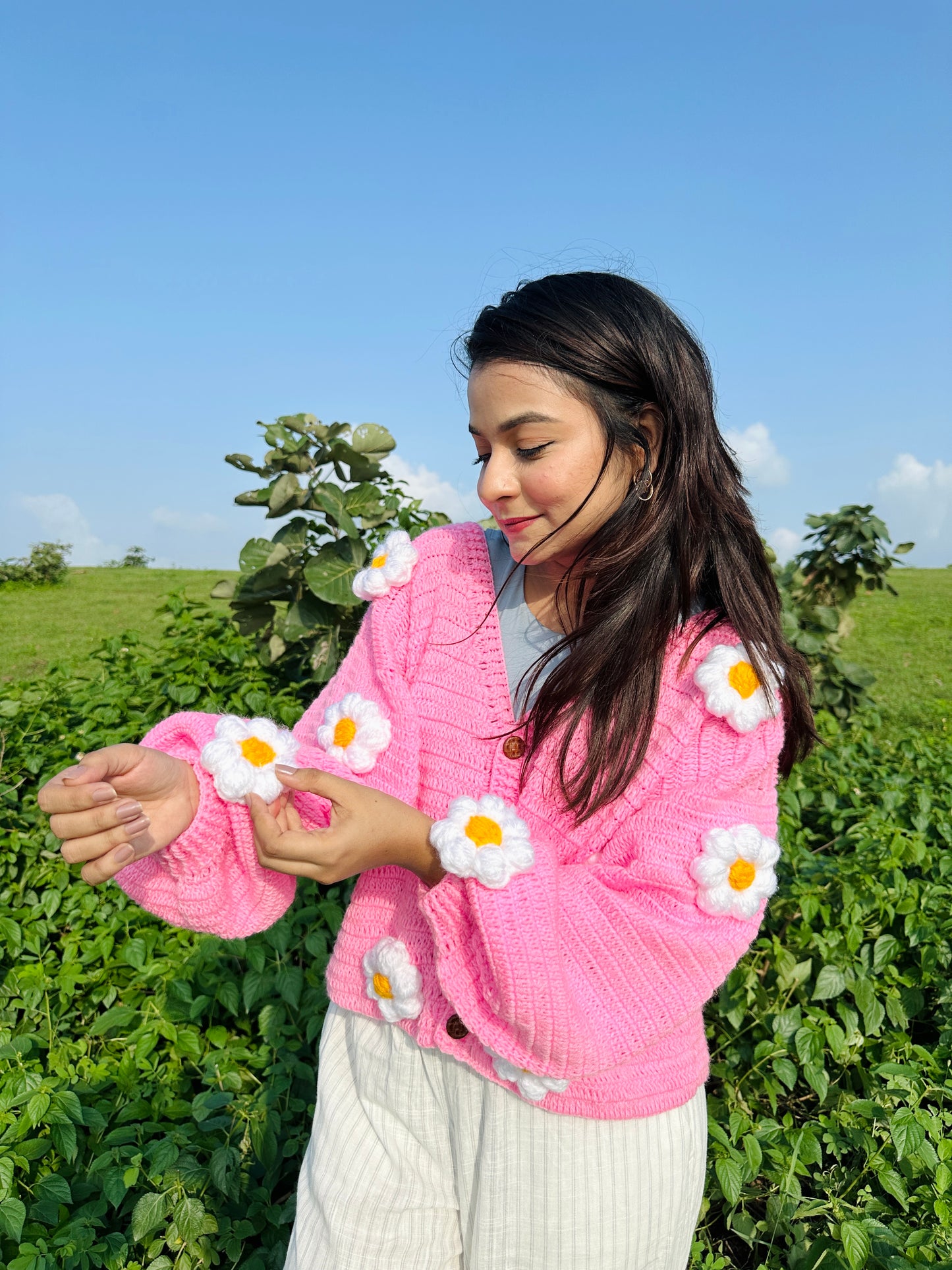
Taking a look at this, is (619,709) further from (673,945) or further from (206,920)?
(206,920)

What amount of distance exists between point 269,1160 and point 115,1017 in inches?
21.7

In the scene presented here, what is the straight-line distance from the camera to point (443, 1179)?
1.39 m

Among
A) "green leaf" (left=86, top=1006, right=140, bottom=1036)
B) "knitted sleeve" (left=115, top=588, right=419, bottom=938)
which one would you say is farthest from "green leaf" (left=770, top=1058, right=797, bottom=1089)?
"green leaf" (left=86, top=1006, right=140, bottom=1036)

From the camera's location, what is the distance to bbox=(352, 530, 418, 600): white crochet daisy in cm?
159

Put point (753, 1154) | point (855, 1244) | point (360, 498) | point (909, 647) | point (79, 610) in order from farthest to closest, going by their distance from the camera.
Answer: point (909, 647) < point (79, 610) < point (360, 498) < point (753, 1154) < point (855, 1244)

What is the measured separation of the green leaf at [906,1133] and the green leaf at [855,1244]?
0.18 meters

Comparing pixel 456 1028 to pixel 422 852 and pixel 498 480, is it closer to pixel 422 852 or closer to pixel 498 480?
pixel 422 852

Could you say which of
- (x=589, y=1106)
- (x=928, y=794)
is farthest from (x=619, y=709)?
(x=928, y=794)

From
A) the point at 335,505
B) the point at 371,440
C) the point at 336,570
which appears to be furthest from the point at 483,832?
the point at 371,440

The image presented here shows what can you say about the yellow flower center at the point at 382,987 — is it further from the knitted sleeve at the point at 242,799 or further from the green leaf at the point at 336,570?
the green leaf at the point at 336,570

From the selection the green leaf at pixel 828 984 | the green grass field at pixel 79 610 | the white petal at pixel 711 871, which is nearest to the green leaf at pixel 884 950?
the green leaf at pixel 828 984

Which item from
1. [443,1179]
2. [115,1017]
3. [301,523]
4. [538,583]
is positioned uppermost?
[301,523]

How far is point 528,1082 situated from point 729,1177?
3.02 feet

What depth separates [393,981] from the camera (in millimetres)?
1359
